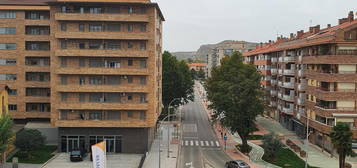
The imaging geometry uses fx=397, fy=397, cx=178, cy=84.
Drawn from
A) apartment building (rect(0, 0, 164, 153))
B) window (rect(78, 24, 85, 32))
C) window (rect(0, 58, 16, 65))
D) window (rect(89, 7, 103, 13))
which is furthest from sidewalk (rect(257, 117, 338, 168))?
window (rect(0, 58, 16, 65))

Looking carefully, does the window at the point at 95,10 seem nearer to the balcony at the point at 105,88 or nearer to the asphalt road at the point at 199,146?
the balcony at the point at 105,88

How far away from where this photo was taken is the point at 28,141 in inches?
2079

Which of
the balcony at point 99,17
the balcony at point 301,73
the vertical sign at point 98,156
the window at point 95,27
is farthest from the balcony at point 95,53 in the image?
the balcony at point 301,73

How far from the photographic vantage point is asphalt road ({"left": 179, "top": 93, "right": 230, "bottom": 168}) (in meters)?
53.4

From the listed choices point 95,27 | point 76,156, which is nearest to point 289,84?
point 95,27

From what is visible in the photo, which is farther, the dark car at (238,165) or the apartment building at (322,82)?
the apartment building at (322,82)

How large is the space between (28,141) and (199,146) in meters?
26.2

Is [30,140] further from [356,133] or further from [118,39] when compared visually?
[356,133]

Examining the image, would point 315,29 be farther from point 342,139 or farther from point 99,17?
point 99,17

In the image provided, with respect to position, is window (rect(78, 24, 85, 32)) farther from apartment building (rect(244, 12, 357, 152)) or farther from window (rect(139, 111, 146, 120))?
apartment building (rect(244, 12, 357, 152))

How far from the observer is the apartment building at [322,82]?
57000 millimetres

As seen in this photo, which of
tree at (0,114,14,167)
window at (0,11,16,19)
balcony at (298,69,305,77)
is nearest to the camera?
tree at (0,114,14,167)

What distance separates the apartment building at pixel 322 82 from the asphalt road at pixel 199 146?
1541cm

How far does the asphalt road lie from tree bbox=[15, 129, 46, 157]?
1964 centimetres
